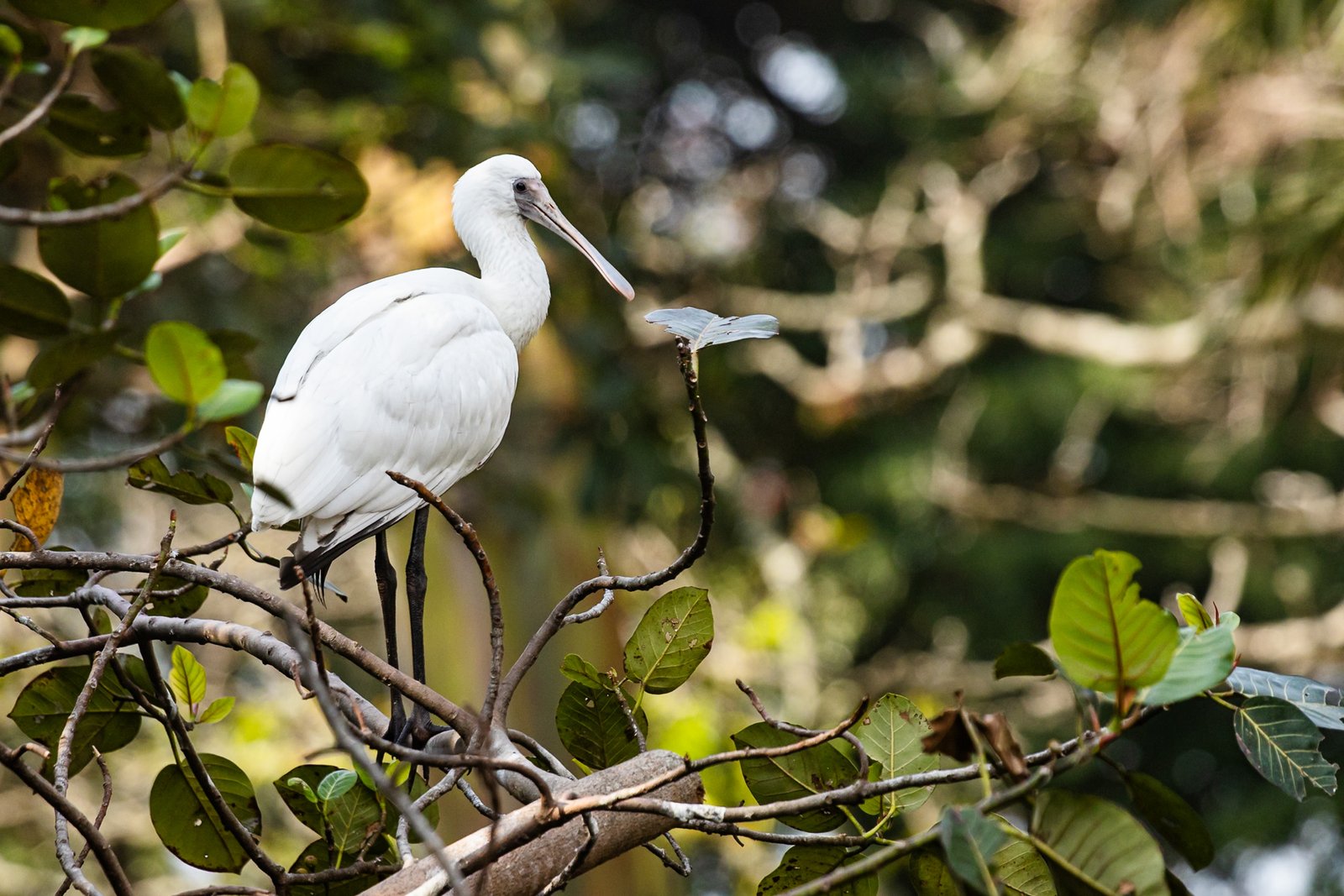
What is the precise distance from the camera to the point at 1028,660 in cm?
119

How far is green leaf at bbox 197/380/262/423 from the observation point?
1089mm

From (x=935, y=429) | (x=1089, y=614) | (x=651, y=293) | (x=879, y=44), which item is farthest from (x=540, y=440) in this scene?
(x=879, y=44)

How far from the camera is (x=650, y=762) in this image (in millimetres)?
1433

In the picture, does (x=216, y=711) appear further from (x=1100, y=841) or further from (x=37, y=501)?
(x=1100, y=841)

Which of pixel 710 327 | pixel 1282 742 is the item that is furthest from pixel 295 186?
pixel 1282 742

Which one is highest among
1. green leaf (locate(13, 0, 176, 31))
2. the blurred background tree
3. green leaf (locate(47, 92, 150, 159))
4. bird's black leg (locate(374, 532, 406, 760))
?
green leaf (locate(13, 0, 176, 31))

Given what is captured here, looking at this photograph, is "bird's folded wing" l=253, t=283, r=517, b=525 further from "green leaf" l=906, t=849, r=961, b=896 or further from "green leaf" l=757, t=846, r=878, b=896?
"green leaf" l=906, t=849, r=961, b=896

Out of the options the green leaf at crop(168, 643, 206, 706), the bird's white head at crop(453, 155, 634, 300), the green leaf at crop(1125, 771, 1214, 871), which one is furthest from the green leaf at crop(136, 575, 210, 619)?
the bird's white head at crop(453, 155, 634, 300)

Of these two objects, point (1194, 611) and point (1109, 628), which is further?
point (1194, 611)

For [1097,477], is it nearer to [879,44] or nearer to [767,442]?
[767,442]

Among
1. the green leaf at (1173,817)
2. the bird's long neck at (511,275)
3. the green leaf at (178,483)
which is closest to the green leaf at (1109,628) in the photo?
the green leaf at (1173,817)

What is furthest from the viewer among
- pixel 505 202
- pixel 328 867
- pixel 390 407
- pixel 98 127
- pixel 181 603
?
pixel 505 202

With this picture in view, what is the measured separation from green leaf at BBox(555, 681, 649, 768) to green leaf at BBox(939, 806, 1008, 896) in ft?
1.79

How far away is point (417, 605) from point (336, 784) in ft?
3.88
